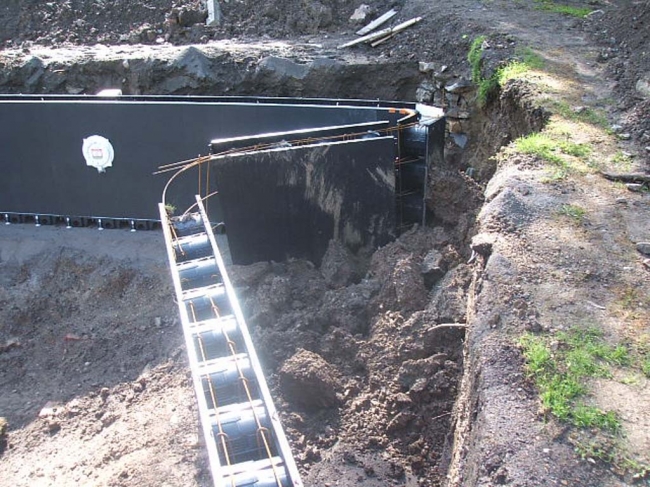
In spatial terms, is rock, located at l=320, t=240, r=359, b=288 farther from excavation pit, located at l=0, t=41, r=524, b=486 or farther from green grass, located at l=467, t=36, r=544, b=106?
green grass, located at l=467, t=36, r=544, b=106

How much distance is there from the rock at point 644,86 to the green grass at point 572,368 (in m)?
4.80

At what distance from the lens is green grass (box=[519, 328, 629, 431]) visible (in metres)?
3.69

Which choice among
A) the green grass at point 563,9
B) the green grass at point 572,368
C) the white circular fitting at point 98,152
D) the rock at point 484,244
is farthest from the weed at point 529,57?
the white circular fitting at point 98,152

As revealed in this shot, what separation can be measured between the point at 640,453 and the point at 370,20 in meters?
12.0

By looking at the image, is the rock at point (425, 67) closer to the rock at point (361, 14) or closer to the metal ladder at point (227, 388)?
the rock at point (361, 14)

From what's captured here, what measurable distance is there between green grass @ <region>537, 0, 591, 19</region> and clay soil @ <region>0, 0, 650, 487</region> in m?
0.43

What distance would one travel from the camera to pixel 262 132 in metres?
10.2

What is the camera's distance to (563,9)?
12320 mm

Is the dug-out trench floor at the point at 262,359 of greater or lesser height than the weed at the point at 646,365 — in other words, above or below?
below

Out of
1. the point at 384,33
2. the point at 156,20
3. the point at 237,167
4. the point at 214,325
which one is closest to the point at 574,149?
the point at 237,167

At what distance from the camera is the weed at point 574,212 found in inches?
224

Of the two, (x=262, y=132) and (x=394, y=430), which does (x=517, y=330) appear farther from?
(x=262, y=132)

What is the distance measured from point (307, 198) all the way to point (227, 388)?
154 inches

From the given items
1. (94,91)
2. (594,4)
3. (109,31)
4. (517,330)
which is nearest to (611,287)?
(517,330)
